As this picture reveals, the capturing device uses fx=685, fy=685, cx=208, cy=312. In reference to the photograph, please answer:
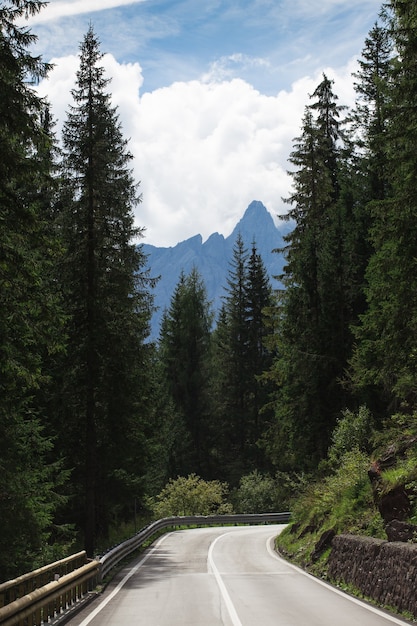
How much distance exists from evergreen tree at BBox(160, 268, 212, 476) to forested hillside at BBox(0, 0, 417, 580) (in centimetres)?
1369

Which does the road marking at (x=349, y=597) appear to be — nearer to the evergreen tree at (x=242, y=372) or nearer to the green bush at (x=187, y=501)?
the green bush at (x=187, y=501)

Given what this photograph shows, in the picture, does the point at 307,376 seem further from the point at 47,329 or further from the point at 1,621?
the point at 1,621

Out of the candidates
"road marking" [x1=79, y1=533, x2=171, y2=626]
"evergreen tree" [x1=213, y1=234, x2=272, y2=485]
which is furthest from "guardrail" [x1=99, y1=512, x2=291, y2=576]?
"evergreen tree" [x1=213, y1=234, x2=272, y2=485]

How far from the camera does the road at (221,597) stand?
11281 mm

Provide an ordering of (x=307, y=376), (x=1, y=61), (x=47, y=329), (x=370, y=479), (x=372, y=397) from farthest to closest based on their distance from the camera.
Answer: (x=307, y=376), (x=372, y=397), (x=370, y=479), (x=47, y=329), (x=1, y=61)

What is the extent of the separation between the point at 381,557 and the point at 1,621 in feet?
25.5

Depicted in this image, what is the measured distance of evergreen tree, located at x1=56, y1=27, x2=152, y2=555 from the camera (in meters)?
24.5

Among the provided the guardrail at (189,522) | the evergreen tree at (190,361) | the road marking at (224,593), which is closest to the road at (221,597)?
the road marking at (224,593)

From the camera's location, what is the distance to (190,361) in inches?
2756

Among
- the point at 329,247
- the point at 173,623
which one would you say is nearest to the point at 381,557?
Result: the point at 173,623

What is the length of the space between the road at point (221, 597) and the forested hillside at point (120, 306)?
3.46 metres

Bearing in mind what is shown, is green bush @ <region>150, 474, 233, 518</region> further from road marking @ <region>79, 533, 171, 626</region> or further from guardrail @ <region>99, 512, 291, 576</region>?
road marking @ <region>79, 533, 171, 626</region>

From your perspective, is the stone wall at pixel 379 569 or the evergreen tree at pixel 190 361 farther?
the evergreen tree at pixel 190 361

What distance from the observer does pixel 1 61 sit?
43.1 feet
